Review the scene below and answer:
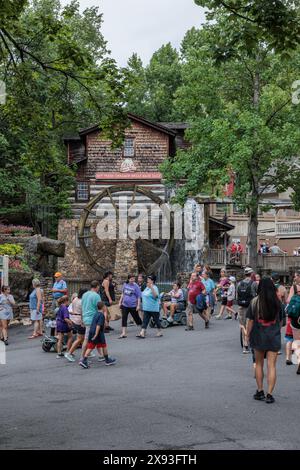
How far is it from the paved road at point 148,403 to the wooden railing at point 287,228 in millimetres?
33606

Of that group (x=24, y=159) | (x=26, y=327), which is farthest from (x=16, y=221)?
(x=24, y=159)

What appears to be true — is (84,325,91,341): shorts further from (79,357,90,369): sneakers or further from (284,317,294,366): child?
(284,317,294,366): child

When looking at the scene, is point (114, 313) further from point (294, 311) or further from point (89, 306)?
point (294, 311)

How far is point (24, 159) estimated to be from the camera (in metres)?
14.4

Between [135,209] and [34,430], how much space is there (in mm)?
29312

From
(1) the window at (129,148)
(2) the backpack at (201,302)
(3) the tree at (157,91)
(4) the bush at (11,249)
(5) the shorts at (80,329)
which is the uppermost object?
(3) the tree at (157,91)

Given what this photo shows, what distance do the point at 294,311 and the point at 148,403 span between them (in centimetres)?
441

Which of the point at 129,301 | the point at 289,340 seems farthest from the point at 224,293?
the point at 289,340

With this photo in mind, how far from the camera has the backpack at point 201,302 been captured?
1980cm

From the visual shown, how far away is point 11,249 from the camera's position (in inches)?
1129

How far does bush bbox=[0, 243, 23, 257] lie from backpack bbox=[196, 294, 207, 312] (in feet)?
35.6

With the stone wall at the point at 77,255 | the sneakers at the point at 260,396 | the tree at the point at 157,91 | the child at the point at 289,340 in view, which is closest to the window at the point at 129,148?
the stone wall at the point at 77,255

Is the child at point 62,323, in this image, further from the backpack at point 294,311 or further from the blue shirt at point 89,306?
the backpack at point 294,311
